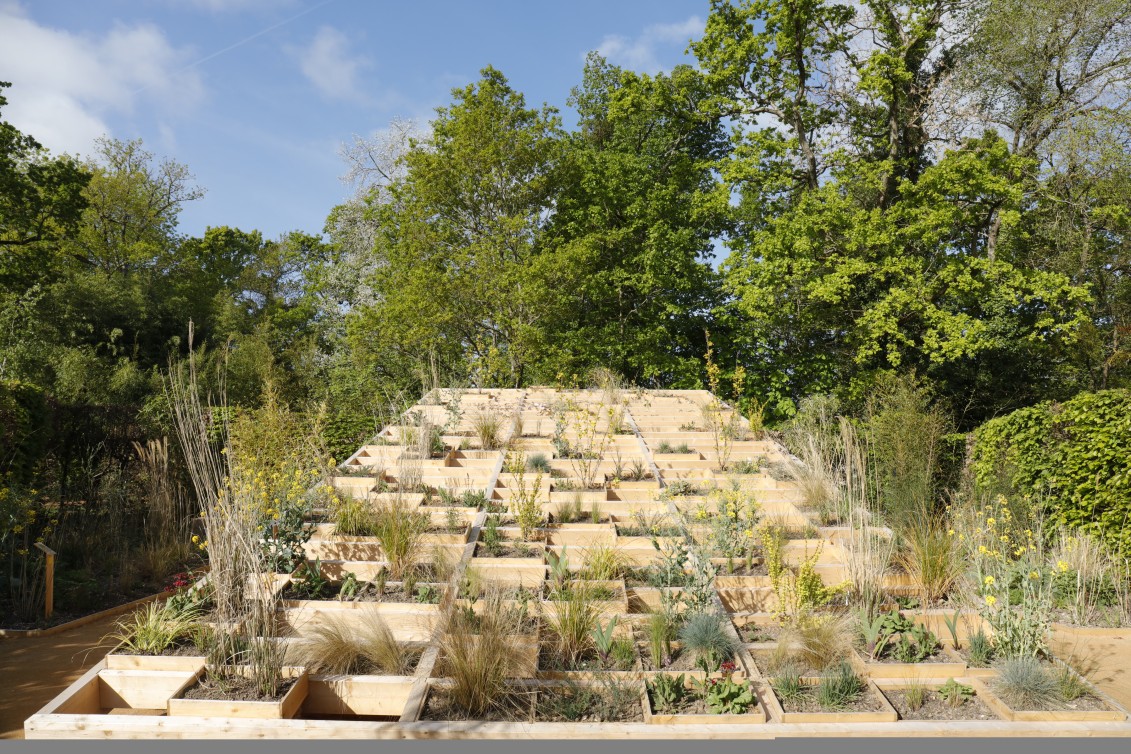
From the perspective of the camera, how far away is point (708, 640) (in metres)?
4.18

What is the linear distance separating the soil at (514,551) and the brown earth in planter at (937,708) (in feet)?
8.11

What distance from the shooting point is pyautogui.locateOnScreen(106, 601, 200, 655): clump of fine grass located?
4.27m

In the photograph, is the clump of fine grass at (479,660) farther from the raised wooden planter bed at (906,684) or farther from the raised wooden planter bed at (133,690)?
the raised wooden planter bed at (906,684)

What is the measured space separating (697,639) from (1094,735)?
1965 mm

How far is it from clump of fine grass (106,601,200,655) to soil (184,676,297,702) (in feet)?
1.61

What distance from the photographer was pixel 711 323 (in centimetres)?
1902

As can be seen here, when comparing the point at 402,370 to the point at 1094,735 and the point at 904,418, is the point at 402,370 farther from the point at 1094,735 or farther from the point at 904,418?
the point at 1094,735

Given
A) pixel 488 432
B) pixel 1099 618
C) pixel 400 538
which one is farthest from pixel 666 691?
pixel 488 432

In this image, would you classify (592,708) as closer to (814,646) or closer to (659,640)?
(659,640)

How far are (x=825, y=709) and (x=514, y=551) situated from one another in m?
2.47

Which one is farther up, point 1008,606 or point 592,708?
Answer: point 1008,606

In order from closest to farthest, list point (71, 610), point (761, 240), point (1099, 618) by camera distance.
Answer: point (1099, 618)
point (71, 610)
point (761, 240)

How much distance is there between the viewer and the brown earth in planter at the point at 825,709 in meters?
3.77

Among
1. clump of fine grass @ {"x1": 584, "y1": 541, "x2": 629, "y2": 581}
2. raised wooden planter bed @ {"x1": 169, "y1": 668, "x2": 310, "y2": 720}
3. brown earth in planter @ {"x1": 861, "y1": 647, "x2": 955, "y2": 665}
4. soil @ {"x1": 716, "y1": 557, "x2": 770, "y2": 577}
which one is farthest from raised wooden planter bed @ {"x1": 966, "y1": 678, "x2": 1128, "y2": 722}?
raised wooden planter bed @ {"x1": 169, "y1": 668, "x2": 310, "y2": 720}
